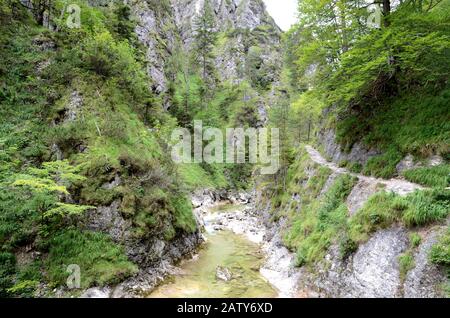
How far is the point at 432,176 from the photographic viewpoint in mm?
10555

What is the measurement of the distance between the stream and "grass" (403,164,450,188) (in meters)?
7.42

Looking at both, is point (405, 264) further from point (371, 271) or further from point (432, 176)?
point (432, 176)

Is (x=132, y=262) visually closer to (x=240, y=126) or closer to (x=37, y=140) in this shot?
(x=37, y=140)

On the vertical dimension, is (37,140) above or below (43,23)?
below

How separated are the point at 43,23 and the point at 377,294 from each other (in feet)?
98.4

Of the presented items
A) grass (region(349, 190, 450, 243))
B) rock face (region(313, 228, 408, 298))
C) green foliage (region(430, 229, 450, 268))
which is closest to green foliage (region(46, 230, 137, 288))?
rock face (region(313, 228, 408, 298))

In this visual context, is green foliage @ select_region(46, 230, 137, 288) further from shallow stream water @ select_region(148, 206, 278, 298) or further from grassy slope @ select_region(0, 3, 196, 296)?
shallow stream water @ select_region(148, 206, 278, 298)

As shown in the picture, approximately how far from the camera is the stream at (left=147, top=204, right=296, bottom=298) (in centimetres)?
1321

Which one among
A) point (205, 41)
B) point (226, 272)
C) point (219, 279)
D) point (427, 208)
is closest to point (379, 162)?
point (427, 208)

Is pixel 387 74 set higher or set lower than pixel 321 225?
higher

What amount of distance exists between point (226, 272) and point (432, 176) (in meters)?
11.4

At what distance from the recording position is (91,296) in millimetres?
11156
